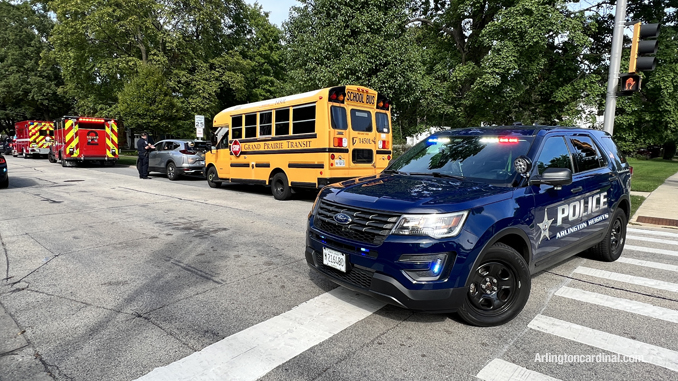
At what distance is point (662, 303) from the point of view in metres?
4.10

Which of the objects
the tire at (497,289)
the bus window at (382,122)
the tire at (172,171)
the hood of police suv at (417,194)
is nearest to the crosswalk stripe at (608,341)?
the tire at (497,289)

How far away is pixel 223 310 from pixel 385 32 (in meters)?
15.2

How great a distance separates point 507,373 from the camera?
2787 mm

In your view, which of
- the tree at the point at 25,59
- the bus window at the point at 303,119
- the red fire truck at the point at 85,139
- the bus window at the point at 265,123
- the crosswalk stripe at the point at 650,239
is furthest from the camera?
the tree at the point at 25,59

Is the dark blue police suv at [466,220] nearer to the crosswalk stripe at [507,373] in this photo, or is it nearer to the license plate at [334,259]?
the license plate at [334,259]

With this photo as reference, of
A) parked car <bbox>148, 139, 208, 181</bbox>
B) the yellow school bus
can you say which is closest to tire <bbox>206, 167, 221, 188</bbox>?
the yellow school bus

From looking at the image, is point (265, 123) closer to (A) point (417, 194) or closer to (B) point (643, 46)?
(A) point (417, 194)

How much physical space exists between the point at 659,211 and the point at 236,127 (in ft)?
38.0

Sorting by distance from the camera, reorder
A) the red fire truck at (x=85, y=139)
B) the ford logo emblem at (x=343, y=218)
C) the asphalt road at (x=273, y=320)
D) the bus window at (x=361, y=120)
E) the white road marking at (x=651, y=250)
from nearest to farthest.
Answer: the asphalt road at (x=273, y=320) → the ford logo emblem at (x=343, y=218) → the white road marking at (x=651, y=250) → the bus window at (x=361, y=120) → the red fire truck at (x=85, y=139)

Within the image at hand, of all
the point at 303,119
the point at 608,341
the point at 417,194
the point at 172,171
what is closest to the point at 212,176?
the point at 172,171

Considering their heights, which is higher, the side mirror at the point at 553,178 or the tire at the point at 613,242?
the side mirror at the point at 553,178

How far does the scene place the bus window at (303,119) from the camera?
10219 millimetres

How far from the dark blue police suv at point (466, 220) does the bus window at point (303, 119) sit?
567 cm

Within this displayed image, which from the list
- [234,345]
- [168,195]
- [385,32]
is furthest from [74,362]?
[385,32]
